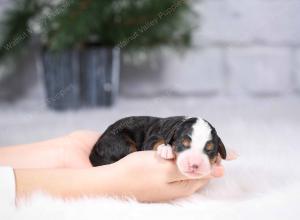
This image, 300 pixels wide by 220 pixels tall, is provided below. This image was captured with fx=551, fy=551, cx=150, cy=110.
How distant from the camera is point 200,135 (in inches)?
33.4

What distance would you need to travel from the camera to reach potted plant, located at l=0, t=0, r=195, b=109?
70.2 inches

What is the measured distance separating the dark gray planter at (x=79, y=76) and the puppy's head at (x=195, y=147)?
98 centimetres

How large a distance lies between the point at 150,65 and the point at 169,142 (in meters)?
1.21

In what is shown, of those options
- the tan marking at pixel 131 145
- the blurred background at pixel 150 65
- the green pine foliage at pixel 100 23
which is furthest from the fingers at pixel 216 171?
the green pine foliage at pixel 100 23

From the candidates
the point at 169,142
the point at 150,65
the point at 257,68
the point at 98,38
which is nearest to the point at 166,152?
the point at 169,142

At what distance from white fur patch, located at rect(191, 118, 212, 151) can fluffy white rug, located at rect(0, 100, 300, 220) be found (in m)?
0.10

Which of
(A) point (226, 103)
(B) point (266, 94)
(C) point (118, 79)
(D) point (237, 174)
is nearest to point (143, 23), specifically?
(C) point (118, 79)

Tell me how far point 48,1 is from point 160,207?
119 cm

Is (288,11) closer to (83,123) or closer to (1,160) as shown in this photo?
(83,123)

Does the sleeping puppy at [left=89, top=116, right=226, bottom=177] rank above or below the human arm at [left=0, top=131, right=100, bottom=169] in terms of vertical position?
above

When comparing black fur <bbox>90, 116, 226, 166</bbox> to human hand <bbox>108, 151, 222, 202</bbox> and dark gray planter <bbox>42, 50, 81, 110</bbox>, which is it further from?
dark gray planter <bbox>42, 50, 81, 110</bbox>

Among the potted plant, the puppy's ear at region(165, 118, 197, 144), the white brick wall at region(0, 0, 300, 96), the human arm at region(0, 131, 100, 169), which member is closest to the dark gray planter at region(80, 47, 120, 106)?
the potted plant

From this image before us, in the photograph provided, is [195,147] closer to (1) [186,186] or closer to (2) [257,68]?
(1) [186,186]

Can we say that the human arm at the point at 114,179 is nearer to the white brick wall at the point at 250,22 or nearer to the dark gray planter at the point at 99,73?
the dark gray planter at the point at 99,73
